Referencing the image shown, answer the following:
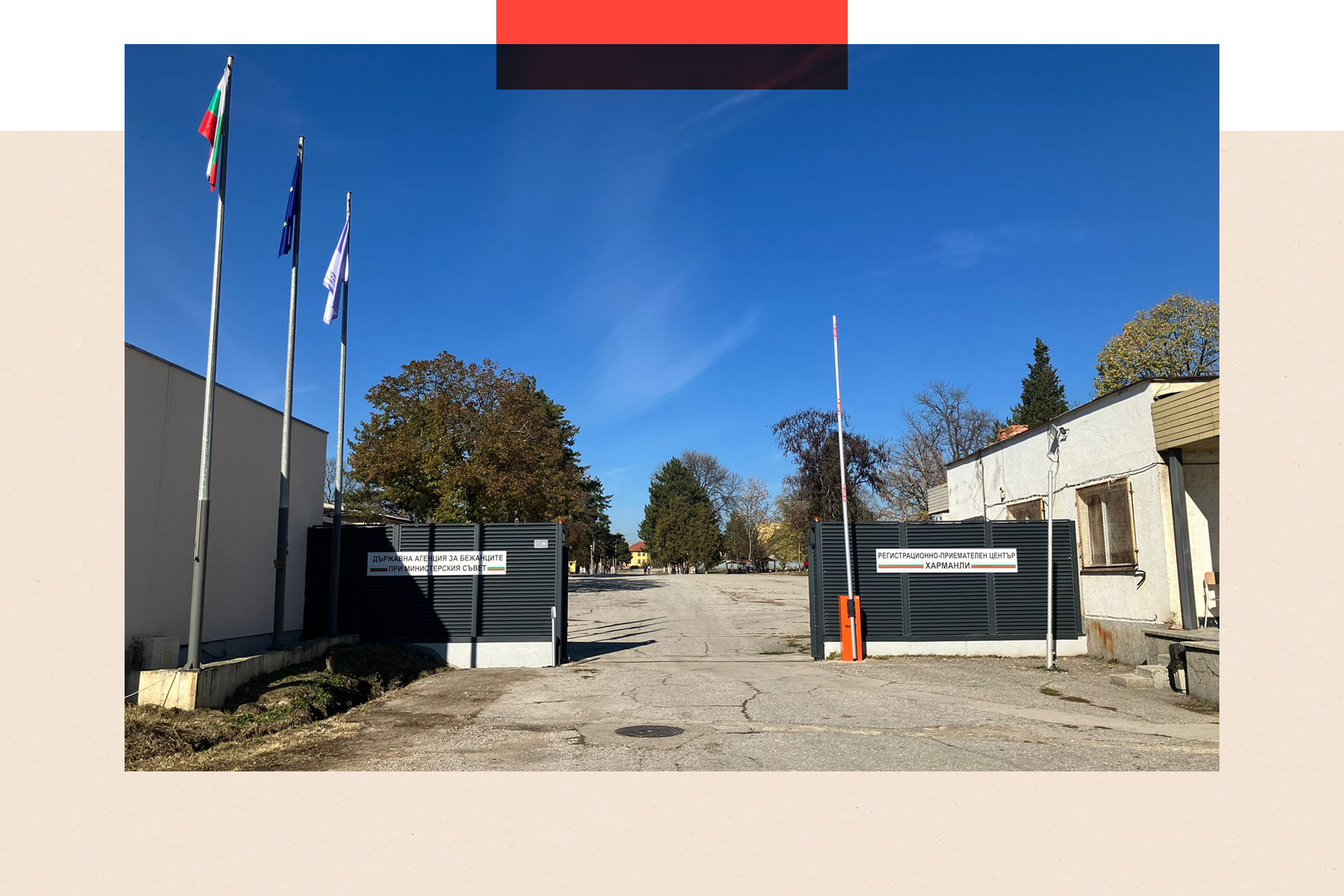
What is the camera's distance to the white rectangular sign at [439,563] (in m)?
14.6

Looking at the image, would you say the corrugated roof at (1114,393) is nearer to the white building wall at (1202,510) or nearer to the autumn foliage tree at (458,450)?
the white building wall at (1202,510)

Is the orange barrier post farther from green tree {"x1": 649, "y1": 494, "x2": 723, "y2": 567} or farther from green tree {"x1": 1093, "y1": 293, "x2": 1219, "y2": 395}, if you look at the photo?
green tree {"x1": 649, "y1": 494, "x2": 723, "y2": 567}

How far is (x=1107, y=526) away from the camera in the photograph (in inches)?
579

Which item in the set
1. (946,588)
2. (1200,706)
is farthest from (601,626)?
(1200,706)

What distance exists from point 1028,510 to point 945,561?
11.2 ft

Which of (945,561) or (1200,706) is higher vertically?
(945,561)

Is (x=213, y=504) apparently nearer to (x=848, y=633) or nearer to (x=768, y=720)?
(x=768, y=720)

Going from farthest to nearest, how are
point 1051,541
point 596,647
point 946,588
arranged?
point 596,647
point 946,588
point 1051,541

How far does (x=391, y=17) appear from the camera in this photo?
5.34m

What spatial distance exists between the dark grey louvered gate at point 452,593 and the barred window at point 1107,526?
985 centimetres

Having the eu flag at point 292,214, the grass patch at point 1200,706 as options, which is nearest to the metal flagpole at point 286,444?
the eu flag at point 292,214

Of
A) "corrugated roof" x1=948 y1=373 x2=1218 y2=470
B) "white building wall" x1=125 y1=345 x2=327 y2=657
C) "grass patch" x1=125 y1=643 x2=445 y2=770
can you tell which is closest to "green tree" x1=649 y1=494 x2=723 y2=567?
"corrugated roof" x1=948 y1=373 x2=1218 y2=470

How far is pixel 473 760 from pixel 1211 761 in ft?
20.8

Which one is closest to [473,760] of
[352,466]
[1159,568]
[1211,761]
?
[1211,761]
